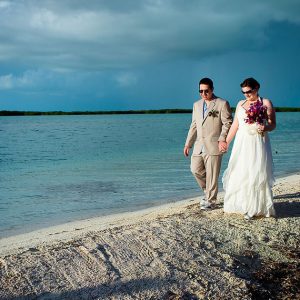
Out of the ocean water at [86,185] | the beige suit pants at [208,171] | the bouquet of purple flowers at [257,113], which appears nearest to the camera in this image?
the bouquet of purple flowers at [257,113]

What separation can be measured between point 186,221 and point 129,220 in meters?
1.85

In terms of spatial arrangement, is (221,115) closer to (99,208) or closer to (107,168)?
(99,208)

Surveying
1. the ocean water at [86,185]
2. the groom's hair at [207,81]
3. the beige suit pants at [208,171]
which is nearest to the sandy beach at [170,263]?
the beige suit pants at [208,171]

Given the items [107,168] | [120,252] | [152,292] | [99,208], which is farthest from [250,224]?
[107,168]

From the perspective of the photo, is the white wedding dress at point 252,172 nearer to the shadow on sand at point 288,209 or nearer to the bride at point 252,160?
the bride at point 252,160

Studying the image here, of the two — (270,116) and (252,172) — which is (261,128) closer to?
(270,116)

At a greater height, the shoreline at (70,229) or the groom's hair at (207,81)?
the groom's hair at (207,81)

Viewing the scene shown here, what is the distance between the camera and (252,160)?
688 cm

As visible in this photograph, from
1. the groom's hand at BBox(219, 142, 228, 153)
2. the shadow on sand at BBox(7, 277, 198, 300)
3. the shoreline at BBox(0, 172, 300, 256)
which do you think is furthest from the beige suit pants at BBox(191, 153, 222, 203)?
the shadow on sand at BBox(7, 277, 198, 300)

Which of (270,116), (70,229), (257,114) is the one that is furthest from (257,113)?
(70,229)

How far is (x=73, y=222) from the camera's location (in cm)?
916

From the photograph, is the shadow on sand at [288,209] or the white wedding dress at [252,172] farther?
the shadow on sand at [288,209]

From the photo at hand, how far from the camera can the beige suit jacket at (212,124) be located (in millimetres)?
7523

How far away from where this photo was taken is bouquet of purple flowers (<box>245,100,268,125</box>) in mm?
6645
